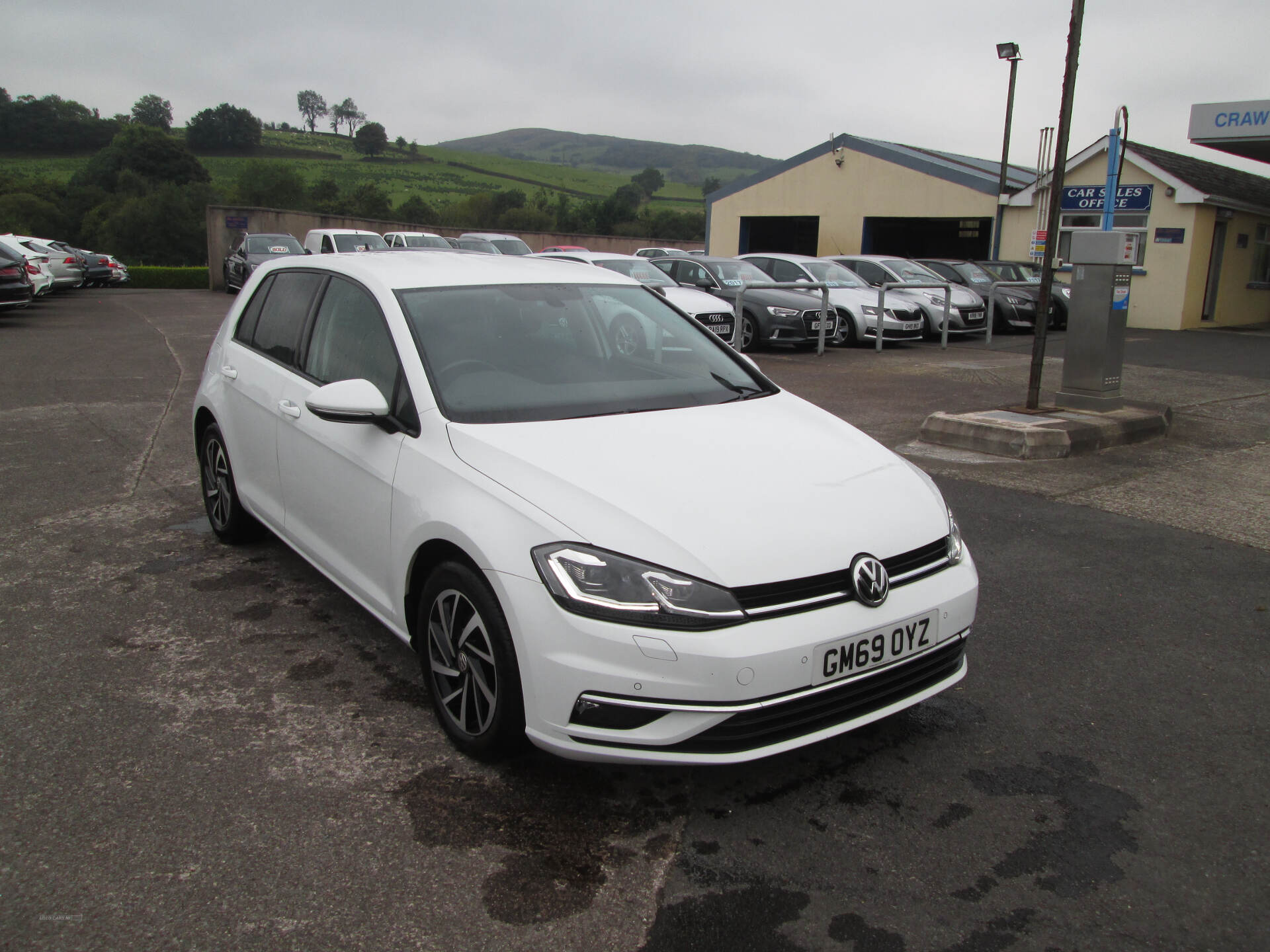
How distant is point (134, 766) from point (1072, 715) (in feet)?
10.4

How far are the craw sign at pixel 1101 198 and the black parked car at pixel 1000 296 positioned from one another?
3.80 m

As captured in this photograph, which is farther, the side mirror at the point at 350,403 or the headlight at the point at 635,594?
the side mirror at the point at 350,403

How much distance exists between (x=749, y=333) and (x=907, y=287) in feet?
13.6

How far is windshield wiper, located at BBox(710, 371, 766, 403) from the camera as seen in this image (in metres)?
3.98

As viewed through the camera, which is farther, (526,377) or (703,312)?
(703,312)

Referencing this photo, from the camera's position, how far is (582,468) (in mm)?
2975

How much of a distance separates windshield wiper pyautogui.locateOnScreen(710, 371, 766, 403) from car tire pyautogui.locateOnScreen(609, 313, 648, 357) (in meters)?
0.33

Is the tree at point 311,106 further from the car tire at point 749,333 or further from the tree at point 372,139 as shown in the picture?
the car tire at point 749,333

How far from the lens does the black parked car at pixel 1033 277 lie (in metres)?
20.5

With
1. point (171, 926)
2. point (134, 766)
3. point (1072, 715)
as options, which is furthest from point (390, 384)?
point (1072, 715)

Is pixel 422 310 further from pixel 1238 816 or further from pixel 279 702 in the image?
pixel 1238 816

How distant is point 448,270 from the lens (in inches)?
163

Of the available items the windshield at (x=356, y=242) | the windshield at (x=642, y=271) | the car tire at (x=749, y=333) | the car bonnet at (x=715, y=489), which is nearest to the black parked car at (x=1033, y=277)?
the car tire at (x=749, y=333)

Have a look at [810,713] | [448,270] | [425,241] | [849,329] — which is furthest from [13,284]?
[810,713]
